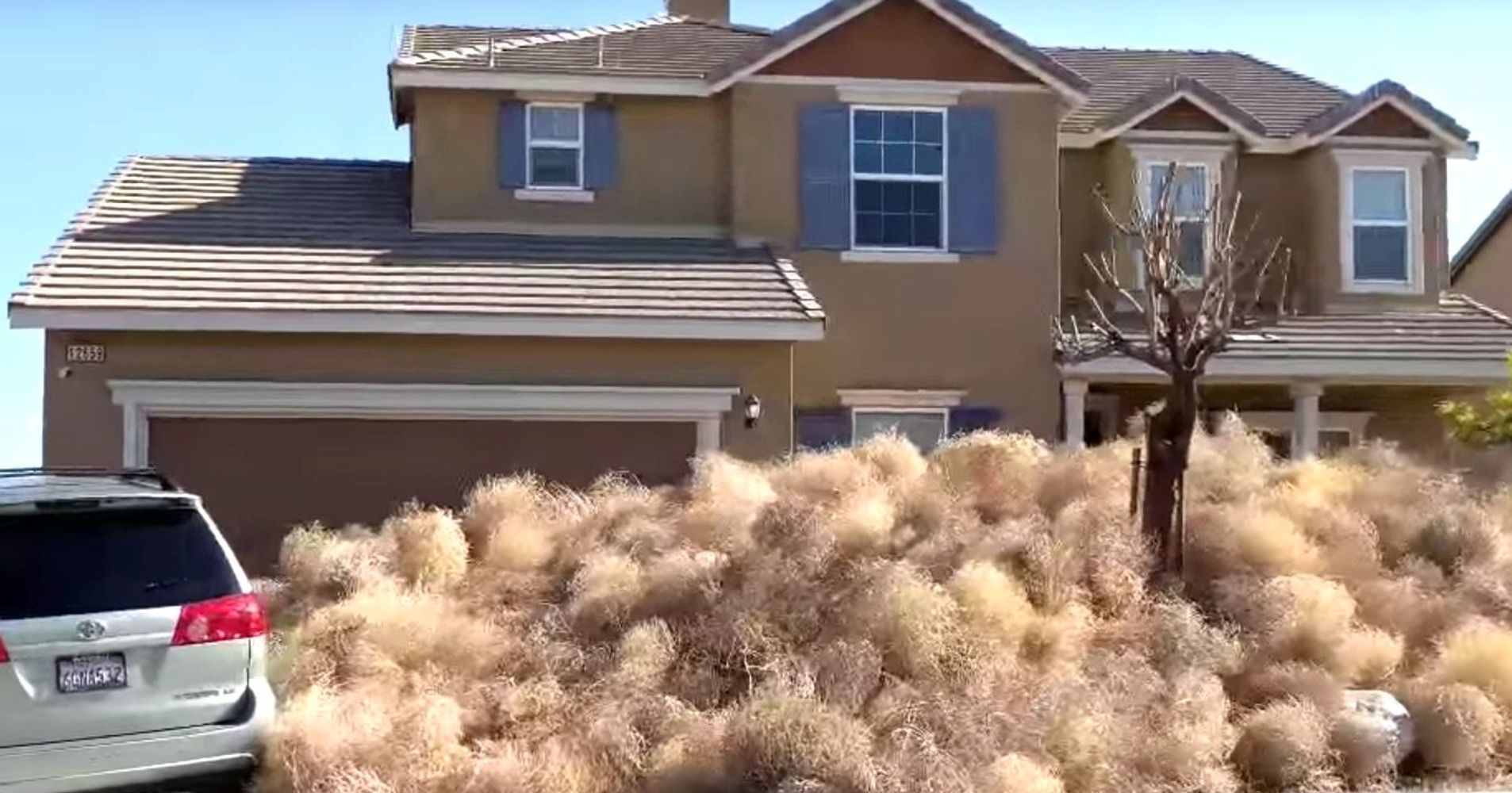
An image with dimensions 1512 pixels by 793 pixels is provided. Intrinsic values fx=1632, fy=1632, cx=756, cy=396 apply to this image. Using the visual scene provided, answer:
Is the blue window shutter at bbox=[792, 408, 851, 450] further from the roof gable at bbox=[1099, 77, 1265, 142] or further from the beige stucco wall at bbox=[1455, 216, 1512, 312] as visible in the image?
the beige stucco wall at bbox=[1455, 216, 1512, 312]

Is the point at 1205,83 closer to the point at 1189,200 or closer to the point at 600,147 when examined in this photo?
the point at 1189,200

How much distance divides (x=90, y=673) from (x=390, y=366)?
779 cm

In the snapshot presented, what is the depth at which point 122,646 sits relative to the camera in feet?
24.0

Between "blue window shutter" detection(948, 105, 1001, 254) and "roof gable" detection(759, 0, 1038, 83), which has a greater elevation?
"roof gable" detection(759, 0, 1038, 83)

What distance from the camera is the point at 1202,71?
21141mm

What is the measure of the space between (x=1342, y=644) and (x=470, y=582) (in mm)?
5753

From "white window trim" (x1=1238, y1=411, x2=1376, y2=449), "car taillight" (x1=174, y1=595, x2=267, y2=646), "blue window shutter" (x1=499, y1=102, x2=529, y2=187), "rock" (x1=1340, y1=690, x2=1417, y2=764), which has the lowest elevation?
"rock" (x1=1340, y1=690, x2=1417, y2=764)

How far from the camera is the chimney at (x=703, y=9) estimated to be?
21.5m

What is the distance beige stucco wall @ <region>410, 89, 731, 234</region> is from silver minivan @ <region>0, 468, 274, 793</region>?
9375mm

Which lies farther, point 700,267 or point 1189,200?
point 1189,200

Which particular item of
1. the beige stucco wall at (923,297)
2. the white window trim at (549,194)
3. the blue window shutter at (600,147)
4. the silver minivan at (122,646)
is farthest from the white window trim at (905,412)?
the silver minivan at (122,646)

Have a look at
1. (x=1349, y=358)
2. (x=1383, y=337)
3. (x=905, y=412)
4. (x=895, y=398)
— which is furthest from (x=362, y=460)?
(x=1383, y=337)

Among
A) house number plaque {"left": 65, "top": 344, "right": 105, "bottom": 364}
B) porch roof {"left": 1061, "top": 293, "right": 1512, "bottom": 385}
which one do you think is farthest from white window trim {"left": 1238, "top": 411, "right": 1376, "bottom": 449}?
house number plaque {"left": 65, "top": 344, "right": 105, "bottom": 364}

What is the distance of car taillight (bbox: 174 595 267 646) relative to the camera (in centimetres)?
747
